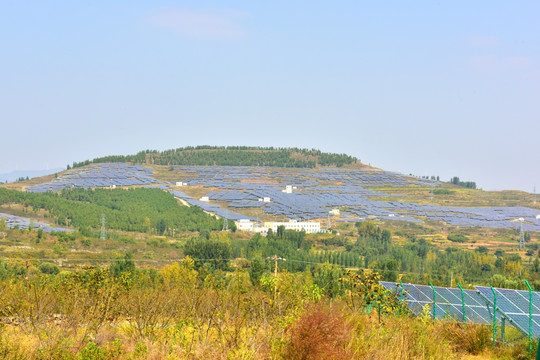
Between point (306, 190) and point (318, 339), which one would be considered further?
point (306, 190)

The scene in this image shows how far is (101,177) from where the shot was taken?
319 feet

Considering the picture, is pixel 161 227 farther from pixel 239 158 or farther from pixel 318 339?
pixel 318 339

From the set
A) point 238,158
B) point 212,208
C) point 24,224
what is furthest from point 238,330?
point 238,158

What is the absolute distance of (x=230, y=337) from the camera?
1083 centimetres

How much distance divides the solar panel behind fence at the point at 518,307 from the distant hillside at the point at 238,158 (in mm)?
98477

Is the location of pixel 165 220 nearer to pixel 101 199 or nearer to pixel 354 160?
pixel 101 199

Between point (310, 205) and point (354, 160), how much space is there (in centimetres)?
3637

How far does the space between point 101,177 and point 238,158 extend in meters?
28.7

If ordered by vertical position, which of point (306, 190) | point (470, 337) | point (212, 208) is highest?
point (306, 190)

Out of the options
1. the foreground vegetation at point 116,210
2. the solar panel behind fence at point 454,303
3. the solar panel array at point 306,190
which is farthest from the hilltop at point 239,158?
the solar panel behind fence at point 454,303

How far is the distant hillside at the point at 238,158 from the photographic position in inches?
4481

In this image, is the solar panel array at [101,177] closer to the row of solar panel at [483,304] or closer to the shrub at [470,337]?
the row of solar panel at [483,304]

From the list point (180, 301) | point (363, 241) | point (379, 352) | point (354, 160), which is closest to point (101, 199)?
point (363, 241)

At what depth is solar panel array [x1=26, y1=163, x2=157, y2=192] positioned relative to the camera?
90812 mm
